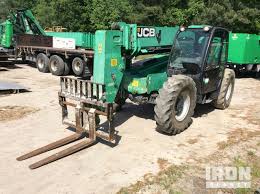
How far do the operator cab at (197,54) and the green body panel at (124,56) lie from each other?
0.46m

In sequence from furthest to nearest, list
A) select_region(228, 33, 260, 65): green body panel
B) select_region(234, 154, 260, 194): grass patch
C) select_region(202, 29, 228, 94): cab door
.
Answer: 1. select_region(228, 33, 260, 65): green body panel
2. select_region(202, 29, 228, 94): cab door
3. select_region(234, 154, 260, 194): grass patch

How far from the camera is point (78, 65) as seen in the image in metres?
15.8

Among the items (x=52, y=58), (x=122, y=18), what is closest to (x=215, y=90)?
(x=52, y=58)

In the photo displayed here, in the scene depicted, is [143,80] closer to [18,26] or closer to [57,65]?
[57,65]

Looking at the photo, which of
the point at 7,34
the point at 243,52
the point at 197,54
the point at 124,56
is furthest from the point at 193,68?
the point at 7,34

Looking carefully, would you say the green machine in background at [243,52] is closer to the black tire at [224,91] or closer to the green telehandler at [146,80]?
the black tire at [224,91]

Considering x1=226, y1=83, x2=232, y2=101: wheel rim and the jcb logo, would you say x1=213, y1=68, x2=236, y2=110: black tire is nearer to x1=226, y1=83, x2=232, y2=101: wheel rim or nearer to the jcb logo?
x1=226, y1=83, x2=232, y2=101: wheel rim

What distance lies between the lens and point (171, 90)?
23.1ft

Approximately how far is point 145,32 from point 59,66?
9216 millimetres

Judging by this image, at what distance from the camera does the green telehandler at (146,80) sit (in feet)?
22.1

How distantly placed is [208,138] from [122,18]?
3340cm

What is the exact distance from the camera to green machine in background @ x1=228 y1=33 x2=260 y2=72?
17.6 m

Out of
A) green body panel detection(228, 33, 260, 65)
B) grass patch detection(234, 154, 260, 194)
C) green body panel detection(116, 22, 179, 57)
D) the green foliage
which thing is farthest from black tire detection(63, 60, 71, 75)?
the green foliage

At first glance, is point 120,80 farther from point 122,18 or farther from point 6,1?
point 6,1
